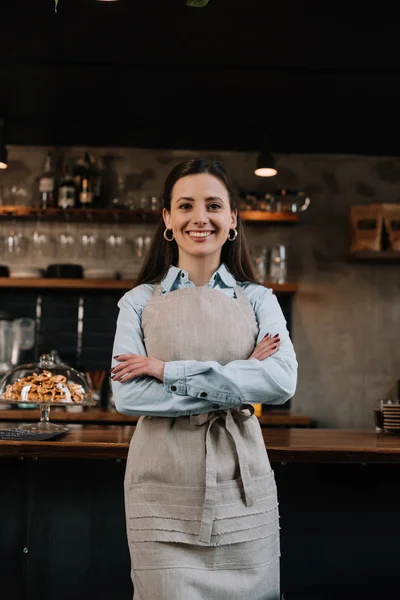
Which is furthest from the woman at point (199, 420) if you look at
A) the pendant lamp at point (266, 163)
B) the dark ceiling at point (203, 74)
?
the pendant lamp at point (266, 163)

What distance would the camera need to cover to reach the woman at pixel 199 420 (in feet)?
5.16

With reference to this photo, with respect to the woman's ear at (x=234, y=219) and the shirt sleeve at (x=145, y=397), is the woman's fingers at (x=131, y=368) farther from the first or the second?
the woman's ear at (x=234, y=219)

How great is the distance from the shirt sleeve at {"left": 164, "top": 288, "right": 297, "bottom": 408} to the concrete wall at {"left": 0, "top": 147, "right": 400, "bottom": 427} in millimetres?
3403

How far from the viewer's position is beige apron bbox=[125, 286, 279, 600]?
157cm

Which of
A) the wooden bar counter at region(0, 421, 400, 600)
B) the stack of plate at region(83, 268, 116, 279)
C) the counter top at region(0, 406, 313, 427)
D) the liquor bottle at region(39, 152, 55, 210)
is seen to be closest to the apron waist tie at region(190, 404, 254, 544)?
the wooden bar counter at region(0, 421, 400, 600)

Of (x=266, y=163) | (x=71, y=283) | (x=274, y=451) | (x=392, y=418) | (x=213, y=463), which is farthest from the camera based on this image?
(x=71, y=283)

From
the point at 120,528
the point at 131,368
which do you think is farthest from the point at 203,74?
the point at 131,368

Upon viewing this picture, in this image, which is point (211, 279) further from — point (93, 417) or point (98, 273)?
point (98, 273)

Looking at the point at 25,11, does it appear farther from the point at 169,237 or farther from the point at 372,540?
the point at 372,540

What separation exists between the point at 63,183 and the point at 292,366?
3.50 metres

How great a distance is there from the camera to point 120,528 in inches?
95.3

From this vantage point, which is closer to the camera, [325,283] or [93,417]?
[93,417]

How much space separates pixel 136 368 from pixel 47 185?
3.49 m

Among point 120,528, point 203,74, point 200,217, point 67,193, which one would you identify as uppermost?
point 203,74
